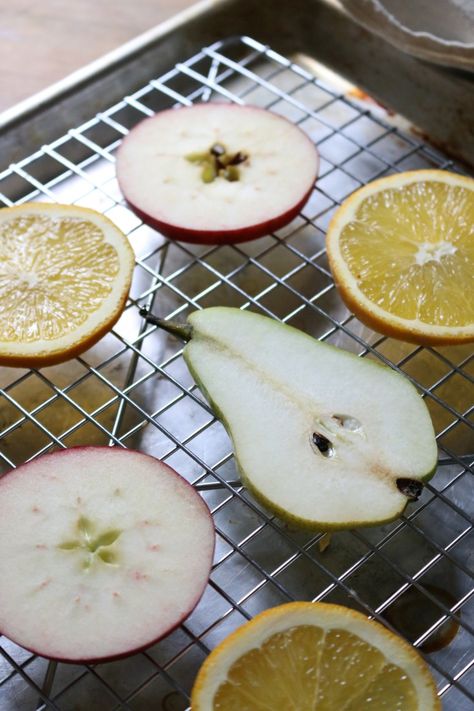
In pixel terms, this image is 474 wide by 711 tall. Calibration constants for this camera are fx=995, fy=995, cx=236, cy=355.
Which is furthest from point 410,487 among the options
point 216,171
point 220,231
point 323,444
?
point 216,171

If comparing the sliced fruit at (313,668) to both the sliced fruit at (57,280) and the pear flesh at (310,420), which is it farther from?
the sliced fruit at (57,280)

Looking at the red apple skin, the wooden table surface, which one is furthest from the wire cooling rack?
the wooden table surface

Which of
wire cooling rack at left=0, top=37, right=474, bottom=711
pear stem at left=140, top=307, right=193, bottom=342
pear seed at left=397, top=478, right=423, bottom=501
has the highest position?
pear seed at left=397, top=478, right=423, bottom=501

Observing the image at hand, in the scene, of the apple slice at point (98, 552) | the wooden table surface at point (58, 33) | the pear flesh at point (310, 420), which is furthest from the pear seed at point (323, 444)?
the wooden table surface at point (58, 33)

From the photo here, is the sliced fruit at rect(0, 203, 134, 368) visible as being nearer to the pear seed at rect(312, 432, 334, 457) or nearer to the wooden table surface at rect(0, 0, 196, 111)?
the pear seed at rect(312, 432, 334, 457)

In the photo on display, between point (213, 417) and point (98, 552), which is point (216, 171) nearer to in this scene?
point (213, 417)

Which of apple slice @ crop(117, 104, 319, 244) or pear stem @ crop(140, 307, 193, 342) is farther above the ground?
apple slice @ crop(117, 104, 319, 244)

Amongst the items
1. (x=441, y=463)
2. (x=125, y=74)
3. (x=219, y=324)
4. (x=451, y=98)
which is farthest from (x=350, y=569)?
(x=125, y=74)
